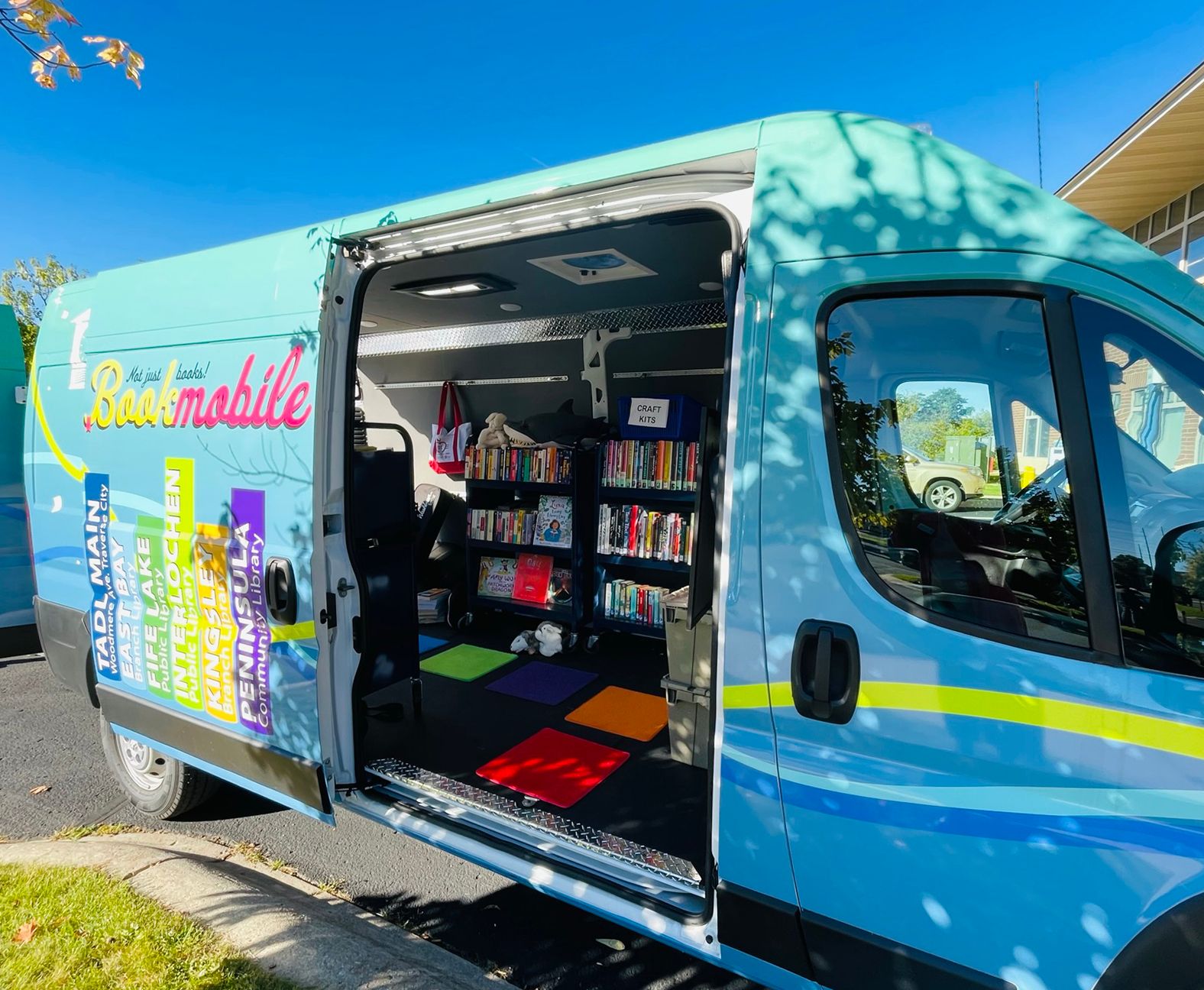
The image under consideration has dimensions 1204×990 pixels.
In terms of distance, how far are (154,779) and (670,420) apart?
352cm

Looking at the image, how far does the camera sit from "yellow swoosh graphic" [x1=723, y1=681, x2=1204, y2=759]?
3.90 feet

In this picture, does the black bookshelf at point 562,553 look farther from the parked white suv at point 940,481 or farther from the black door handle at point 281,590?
the parked white suv at point 940,481

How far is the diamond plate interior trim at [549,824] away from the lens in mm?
1852

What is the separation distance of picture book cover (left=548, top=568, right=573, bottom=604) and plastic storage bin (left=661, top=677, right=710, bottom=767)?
1.99 metres

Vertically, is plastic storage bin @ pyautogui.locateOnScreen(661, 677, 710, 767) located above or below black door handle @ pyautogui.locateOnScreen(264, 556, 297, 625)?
below

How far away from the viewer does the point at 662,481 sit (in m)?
4.54

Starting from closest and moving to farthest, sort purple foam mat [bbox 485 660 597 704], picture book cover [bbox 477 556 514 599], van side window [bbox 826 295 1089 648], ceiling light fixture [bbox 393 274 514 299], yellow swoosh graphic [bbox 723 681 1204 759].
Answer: yellow swoosh graphic [bbox 723 681 1204 759], van side window [bbox 826 295 1089 648], ceiling light fixture [bbox 393 274 514 299], purple foam mat [bbox 485 660 597 704], picture book cover [bbox 477 556 514 599]

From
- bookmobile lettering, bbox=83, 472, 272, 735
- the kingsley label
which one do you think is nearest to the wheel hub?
bookmobile lettering, bbox=83, 472, 272, 735

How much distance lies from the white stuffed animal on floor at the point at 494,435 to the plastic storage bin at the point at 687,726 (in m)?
2.85

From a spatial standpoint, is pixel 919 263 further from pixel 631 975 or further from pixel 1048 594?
pixel 631 975

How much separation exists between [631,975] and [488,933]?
52cm

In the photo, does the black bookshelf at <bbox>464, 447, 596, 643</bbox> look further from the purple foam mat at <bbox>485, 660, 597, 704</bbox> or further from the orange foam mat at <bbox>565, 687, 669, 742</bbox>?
the orange foam mat at <bbox>565, 687, 669, 742</bbox>

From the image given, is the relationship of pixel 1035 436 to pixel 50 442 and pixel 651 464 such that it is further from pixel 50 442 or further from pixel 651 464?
pixel 50 442

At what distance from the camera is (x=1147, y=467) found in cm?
133
